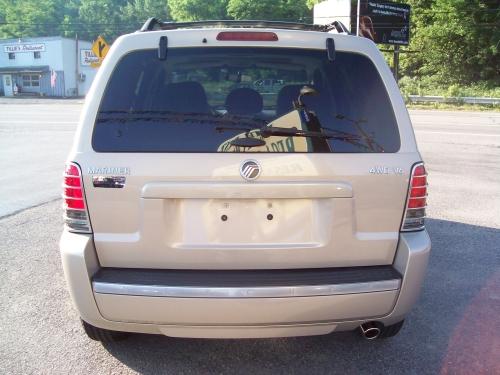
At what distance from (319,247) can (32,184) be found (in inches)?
278

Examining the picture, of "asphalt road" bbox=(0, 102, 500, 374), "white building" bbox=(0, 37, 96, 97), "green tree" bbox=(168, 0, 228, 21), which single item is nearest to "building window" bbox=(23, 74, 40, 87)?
"white building" bbox=(0, 37, 96, 97)

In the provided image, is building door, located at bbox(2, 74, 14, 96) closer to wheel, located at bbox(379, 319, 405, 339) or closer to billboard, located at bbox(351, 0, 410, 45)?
billboard, located at bbox(351, 0, 410, 45)

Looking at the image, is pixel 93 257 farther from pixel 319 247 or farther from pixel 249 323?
pixel 319 247

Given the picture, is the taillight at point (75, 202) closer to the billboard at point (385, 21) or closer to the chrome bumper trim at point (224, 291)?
the chrome bumper trim at point (224, 291)

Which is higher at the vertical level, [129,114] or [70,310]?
[129,114]

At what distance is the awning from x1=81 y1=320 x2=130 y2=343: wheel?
57.2 meters

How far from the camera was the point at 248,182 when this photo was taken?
8.23 feet

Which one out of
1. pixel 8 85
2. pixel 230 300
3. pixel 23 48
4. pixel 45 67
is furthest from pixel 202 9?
pixel 230 300

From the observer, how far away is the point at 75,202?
2.60 m

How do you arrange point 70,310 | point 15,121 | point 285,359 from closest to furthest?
point 285,359
point 70,310
point 15,121

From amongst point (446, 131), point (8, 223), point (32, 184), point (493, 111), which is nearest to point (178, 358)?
point (8, 223)

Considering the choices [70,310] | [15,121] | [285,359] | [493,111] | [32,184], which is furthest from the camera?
[493,111]

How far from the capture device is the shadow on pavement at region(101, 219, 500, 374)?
117 inches

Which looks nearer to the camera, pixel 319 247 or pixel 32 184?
pixel 319 247
